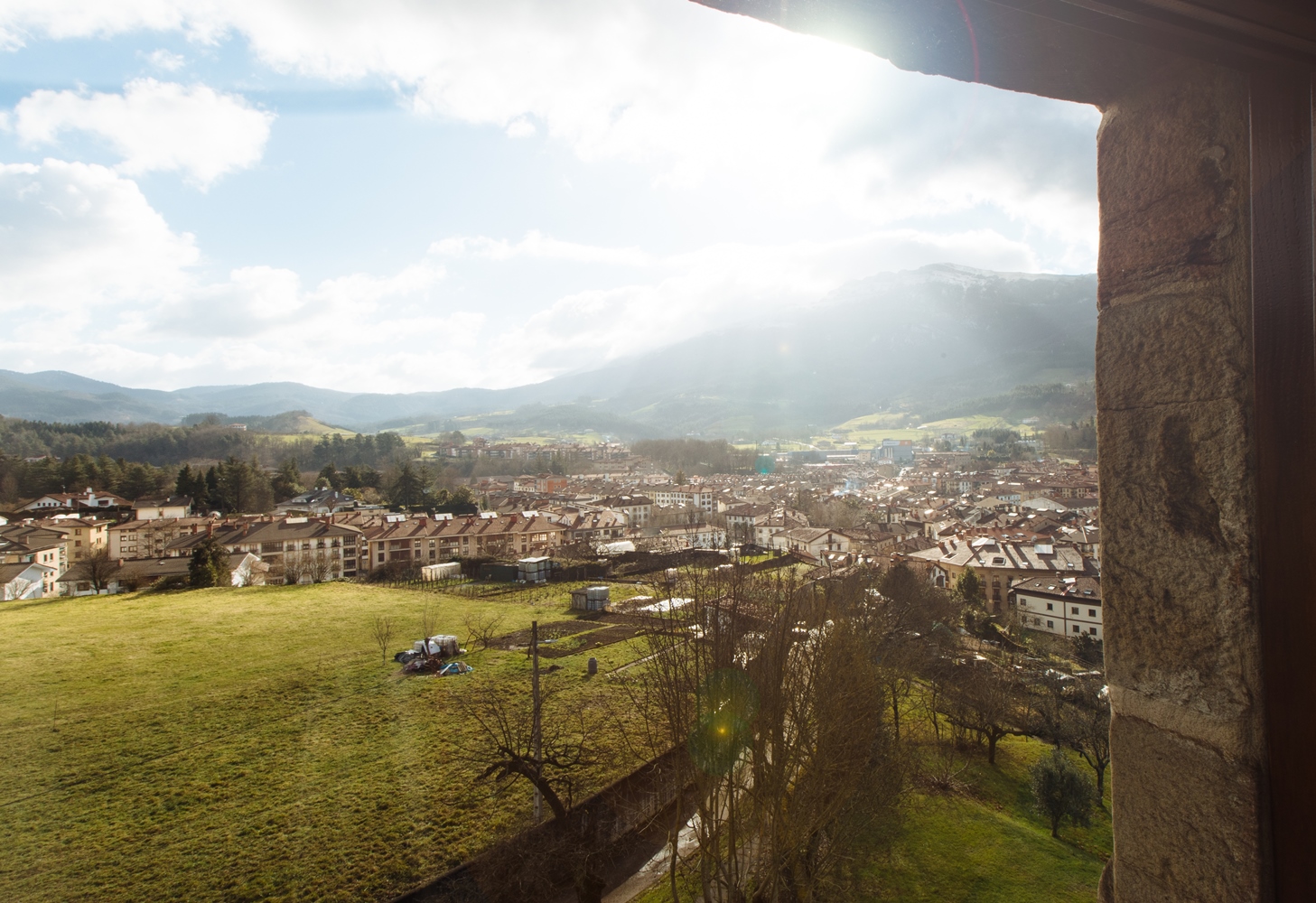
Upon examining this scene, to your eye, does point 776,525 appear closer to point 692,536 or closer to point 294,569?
point 692,536

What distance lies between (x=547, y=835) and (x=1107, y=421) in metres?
9.11

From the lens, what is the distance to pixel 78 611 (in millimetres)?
23219

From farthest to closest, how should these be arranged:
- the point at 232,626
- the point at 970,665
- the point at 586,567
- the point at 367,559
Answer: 1. the point at 367,559
2. the point at 586,567
3. the point at 232,626
4. the point at 970,665

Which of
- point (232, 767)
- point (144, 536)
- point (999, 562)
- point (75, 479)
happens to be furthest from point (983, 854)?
point (75, 479)

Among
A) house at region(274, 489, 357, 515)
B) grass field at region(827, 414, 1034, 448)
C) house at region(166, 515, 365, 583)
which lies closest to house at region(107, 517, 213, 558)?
house at region(166, 515, 365, 583)

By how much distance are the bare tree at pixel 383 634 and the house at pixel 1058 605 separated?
21.6 m

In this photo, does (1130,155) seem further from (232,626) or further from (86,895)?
(232,626)

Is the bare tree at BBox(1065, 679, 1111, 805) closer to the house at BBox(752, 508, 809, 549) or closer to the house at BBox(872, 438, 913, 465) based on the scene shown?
the house at BBox(752, 508, 809, 549)

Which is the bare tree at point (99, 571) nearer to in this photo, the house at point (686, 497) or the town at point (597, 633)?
the town at point (597, 633)

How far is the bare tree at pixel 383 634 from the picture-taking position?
17359mm

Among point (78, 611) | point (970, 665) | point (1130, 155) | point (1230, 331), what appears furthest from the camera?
point (78, 611)

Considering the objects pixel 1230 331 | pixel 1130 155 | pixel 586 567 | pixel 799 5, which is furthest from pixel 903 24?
pixel 586 567

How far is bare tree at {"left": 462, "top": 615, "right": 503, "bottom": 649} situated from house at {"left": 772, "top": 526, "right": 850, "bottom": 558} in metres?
16.5

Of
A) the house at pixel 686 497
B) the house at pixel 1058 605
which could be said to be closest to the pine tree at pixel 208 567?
the house at pixel 1058 605
